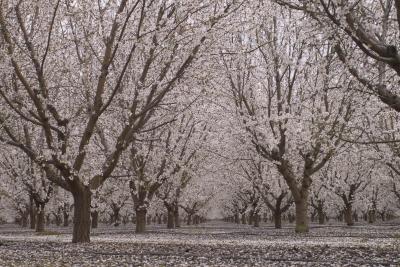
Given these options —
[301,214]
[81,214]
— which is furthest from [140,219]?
[81,214]

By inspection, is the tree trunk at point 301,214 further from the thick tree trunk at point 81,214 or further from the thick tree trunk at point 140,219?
the thick tree trunk at point 81,214

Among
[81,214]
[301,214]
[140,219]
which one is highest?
[81,214]

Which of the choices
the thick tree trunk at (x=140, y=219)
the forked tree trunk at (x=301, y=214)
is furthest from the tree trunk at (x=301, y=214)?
the thick tree trunk at (x=140, y=219)

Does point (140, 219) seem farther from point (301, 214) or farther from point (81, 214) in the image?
point (81, 214)

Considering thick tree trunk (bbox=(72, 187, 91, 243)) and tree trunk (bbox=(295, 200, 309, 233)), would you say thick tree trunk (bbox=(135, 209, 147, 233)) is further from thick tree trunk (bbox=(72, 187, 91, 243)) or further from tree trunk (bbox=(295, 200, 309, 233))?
thick tree trunk (bbox=(72, 187, 91, 243))

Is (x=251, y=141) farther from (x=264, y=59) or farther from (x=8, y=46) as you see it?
(x=8, y=46)

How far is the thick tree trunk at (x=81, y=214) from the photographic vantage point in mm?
22938

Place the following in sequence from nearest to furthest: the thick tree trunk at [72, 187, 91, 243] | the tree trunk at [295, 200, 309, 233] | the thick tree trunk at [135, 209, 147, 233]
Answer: the thick tree trunk at [72, 187, 91, 243]
the tree trunk at [295, 200, 309, 233]
the thick tree trunk at [135, 209, 147, 233]

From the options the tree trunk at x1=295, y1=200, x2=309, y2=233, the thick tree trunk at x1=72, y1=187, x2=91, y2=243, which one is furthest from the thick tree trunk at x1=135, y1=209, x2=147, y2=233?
the thick tree trunk at x1=72, y1=187, x2=91, y2=243

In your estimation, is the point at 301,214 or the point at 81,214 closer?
the point at 81,214

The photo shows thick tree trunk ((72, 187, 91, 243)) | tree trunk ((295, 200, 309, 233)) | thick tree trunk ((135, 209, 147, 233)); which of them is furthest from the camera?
thick tree trunk ((135, 209, 147, 233))

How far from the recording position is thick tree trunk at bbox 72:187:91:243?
75.3ft

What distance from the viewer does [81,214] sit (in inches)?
904

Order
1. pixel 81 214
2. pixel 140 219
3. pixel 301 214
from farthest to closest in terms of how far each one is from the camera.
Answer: pixel 140 219
pixel 301 214
pixel 81 214
